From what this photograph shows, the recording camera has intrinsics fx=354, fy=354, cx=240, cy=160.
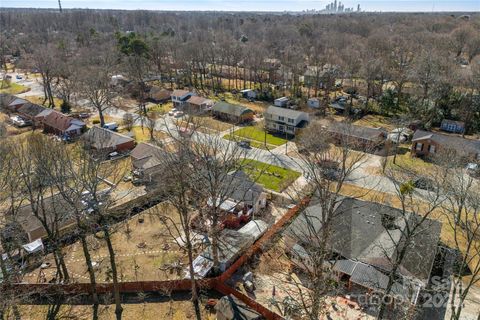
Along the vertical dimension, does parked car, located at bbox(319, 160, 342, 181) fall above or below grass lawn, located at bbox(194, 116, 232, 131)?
above

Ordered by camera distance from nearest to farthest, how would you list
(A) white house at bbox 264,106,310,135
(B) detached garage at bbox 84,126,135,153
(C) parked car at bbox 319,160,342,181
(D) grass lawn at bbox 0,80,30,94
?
1. (C) parked car at bbox 319,160,342,181
2. (B) detached garage at bbox 84,126,135,153
3. (A) white house at bbox 264,106,310,135
4. (D) grass lawn at bbox 0,80,30,94

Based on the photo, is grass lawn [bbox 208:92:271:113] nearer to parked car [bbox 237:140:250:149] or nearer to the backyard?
parked car [bbox 237:140:250:149]

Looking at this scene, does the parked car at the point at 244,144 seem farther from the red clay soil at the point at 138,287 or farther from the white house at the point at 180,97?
the red clay soil at the point at 138,287

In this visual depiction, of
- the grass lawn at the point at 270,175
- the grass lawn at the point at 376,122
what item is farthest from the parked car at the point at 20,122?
the grass lawn at the point at 376,122

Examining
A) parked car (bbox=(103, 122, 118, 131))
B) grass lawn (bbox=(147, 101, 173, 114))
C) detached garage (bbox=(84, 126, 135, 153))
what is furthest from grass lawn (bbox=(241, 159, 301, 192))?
grass lawn (bbox=(147, 101, 173, 114))

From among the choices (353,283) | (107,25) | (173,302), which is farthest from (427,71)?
(107,25)

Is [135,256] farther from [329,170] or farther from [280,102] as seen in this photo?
[280,102]

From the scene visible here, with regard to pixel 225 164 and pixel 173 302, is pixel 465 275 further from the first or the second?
pixel 173 302

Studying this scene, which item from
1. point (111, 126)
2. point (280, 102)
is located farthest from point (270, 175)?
point (111, 126)
